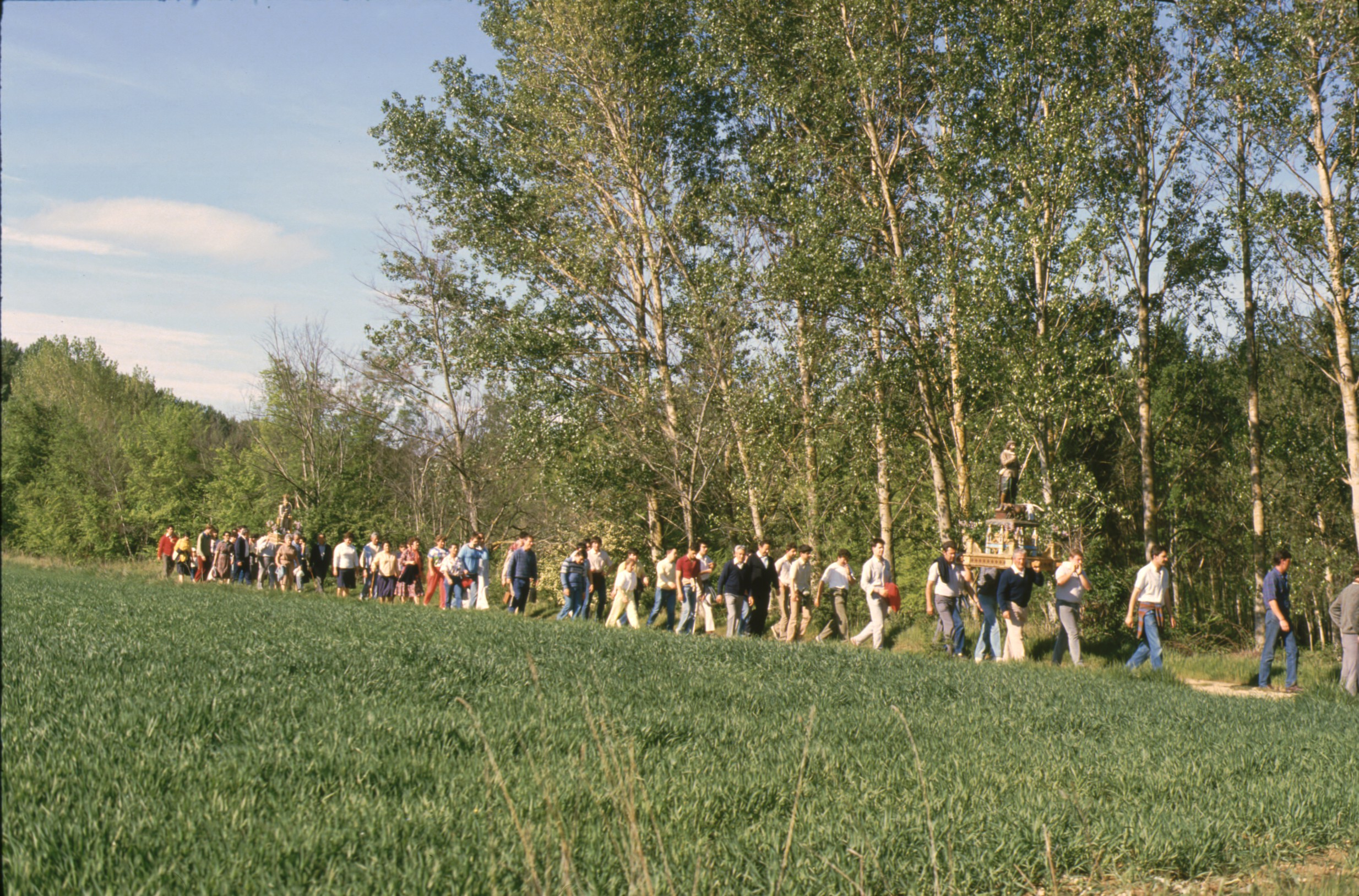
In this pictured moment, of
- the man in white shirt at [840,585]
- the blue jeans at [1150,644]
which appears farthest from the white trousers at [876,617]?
the blue jeans at [1150,644]

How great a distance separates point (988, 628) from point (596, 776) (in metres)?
12.8

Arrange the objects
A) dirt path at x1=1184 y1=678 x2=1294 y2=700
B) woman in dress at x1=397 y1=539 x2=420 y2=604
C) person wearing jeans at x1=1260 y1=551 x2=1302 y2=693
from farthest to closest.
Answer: woman in dress at x1=397 y1=539 x2=420 y2=604, person wearing jeans at x1=1260 y1=551 x2=1302 y2=693, dirt path at x1=1184 y1=678 x2=1294 y2=700

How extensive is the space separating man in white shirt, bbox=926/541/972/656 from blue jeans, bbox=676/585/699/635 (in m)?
5.66

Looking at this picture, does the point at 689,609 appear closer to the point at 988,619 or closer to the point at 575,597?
the point at 575,597

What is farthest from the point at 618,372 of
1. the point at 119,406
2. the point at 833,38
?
the point at 119,406

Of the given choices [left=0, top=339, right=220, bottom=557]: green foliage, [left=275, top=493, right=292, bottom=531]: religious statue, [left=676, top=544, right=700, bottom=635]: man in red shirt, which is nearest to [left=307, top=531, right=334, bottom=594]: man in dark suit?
[left=275, top=493, right=292, bottom=531]: religious statue

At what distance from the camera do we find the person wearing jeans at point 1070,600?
52.5 feet

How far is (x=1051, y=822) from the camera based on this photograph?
19.1ft

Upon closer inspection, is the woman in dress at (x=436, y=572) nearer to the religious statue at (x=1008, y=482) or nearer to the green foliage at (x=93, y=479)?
the religious statue at (x=1008, y=482)

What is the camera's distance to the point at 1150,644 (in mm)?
15594

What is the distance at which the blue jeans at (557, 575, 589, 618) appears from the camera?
77.0ft

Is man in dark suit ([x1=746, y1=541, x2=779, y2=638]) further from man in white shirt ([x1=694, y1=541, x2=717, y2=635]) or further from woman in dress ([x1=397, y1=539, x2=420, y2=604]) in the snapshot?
woman in dress ([x1=397, y1=539, x2=420, y2=604])

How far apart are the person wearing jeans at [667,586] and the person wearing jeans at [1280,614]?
1123cm

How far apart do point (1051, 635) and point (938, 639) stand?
304 cm
